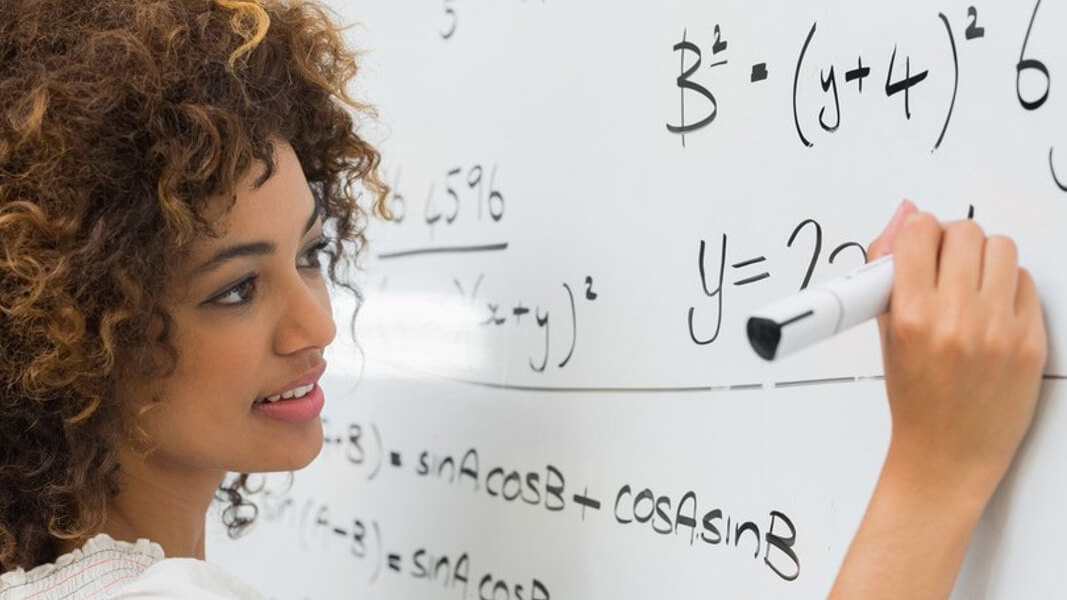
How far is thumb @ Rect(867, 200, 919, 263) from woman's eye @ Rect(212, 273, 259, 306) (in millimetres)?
335

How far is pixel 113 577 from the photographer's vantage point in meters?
0.69

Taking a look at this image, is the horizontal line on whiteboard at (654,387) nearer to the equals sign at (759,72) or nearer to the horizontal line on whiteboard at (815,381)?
the horizontal line on whiteboard at (815,381)

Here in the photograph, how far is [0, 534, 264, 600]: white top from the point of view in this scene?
649 mm

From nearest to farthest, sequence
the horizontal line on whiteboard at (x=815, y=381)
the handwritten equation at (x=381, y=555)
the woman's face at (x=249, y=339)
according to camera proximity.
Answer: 1. the horizontal line on whiteboard at (x=815, y=381)
2. the woman's face at (x=249, y=339)
3. the handwritten equation at (x=381, y=555)

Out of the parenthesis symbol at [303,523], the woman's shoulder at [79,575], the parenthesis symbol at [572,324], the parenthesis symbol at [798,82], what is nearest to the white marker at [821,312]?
the parenthesis symbol at [798,82]

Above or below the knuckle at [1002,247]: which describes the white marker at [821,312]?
below

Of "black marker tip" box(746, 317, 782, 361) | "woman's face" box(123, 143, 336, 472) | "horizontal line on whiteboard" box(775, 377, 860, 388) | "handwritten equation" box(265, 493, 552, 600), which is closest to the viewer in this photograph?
"black marker tip" box(746, 317, 782, 361)

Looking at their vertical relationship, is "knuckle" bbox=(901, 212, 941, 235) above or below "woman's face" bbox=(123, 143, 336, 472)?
above

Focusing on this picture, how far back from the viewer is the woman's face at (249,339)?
67 cm

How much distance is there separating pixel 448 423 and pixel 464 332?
7cm

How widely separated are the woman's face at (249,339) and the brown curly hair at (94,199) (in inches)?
0.5

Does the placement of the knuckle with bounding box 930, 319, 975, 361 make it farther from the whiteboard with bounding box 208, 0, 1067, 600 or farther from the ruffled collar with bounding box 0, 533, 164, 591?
the ruffled collar with bounding box 0, 533, 164, 591

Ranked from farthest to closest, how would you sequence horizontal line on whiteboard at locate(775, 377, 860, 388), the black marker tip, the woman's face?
the woman's face, horizontal line on whiteboard at locate(775, 377, 860, 388), the black marker tip

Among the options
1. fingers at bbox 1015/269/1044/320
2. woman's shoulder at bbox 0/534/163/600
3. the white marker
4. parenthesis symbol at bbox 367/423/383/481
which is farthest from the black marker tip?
parenthesis symbol at bbox 367/423/383/481
